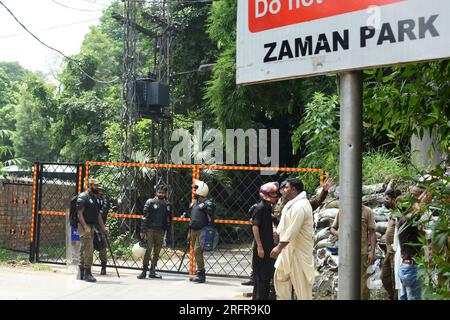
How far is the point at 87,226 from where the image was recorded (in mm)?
9641

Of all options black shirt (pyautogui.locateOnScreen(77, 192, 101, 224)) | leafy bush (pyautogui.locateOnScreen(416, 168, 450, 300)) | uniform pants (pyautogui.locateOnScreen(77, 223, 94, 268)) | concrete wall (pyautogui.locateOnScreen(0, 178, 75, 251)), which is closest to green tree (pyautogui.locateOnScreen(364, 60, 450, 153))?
leafy bush (pyautogui.locateOnScreen(416, 168, 450, 300))

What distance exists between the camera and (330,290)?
7.94 metres

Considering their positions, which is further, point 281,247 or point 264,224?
point 264,224

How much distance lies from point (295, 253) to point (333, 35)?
392 centimetres

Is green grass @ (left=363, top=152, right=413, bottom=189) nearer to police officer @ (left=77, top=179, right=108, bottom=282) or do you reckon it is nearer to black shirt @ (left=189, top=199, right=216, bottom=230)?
black shirt @ (left=189, top=199, right=216, bottom=230)

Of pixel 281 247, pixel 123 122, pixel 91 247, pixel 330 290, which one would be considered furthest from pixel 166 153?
pixel 281 247

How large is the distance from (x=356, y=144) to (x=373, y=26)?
53cm

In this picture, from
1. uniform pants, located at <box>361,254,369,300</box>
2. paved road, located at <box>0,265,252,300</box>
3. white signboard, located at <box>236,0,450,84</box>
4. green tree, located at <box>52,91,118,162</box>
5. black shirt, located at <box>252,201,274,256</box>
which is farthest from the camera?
green tree, located at <box>52,91,118,162</box>

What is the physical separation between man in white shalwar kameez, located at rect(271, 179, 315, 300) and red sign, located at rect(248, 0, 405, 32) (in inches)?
142

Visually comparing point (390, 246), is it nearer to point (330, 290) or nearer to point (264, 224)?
point (330, 290)

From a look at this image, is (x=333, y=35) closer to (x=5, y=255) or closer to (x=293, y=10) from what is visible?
(x=293, y=10)

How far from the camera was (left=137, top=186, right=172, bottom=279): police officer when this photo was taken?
Answer: 400 inches

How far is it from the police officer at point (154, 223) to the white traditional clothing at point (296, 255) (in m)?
4.16

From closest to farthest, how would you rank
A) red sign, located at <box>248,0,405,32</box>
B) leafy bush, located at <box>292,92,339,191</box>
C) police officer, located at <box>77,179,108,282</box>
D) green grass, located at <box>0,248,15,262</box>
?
red sign, located at <box>248,0,405,32</box> < police officer, located at <box>77,179,108,282</box> < leafy bush, located at <box>292,92,339,191</box> < green grass, located at <box>0,248,15,262</box>
